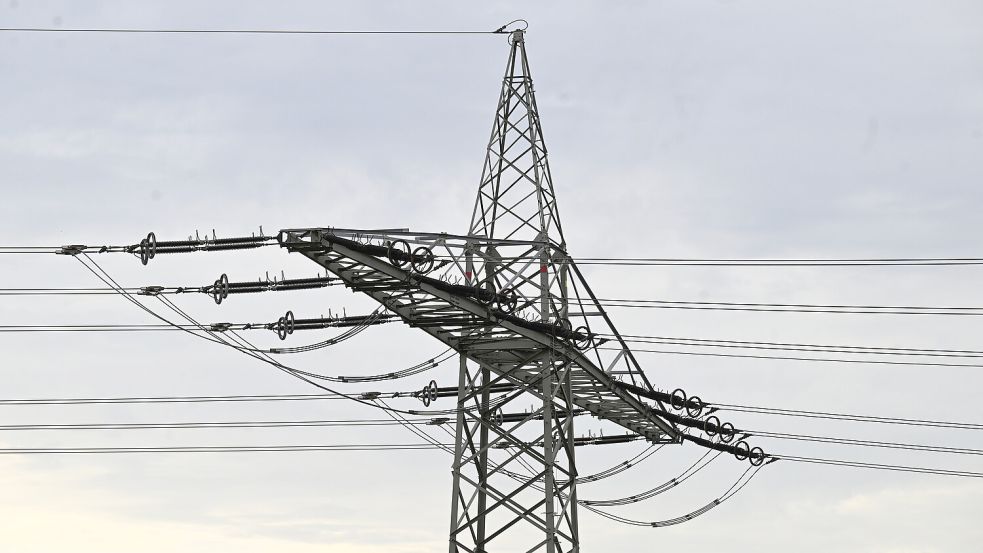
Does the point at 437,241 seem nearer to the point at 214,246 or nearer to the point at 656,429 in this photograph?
the point at 214,246

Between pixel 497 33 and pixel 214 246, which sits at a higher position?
pixel 497 33

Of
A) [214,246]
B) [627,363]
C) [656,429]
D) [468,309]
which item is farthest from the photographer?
[656,429]

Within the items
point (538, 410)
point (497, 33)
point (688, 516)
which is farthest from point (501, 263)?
point (688, 516)

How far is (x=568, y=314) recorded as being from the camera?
34.1 m

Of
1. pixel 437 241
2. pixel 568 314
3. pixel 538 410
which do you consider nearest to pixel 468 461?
pixel 538 410

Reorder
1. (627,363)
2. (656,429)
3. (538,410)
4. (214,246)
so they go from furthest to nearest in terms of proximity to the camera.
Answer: (656,429), (627,363), (538,410), (214,246)

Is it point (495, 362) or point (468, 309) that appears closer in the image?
point (468, 309)

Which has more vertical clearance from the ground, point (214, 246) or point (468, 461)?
point (214, 246)

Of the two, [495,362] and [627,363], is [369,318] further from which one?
[627,363]

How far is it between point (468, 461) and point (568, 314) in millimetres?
4323

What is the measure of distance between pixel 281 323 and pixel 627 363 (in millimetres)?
10281

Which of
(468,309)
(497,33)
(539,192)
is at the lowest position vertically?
(468,309)

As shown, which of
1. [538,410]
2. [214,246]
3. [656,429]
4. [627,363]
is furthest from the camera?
[656,429]

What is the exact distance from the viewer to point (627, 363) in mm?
36375
